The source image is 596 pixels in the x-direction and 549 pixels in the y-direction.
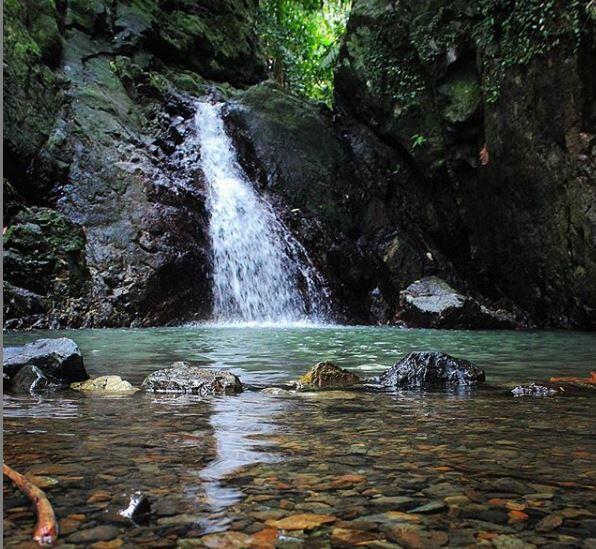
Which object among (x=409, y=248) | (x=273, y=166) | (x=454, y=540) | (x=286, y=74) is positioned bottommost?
(x=454, y=540)

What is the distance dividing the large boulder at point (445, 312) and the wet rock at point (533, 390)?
714 cm

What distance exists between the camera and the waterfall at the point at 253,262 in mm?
11258

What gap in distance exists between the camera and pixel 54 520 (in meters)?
1.44

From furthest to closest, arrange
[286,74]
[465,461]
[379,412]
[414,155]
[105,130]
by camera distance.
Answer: [286,74] < [414,155] < [105,130] < [379,412] < [465,461]

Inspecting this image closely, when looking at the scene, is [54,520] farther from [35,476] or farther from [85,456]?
[85,456]

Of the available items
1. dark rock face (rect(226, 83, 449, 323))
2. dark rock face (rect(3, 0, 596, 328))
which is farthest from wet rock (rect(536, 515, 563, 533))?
dark rock face (rect(226, 83, 449, 323))

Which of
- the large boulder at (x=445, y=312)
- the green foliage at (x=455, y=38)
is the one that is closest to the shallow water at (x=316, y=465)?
the large boulder at (x=445, y=312)

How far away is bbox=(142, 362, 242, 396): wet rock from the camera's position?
3.59 m

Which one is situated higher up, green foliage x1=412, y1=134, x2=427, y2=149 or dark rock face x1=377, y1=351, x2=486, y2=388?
green foliage x1=412, y1=134, x2=427, y2=149

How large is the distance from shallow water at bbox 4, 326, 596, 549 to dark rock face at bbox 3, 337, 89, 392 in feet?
1.01

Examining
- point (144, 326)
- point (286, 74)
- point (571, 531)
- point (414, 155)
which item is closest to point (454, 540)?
point (571, 531)

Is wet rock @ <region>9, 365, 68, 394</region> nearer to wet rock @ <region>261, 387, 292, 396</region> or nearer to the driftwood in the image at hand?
wet rock @ <region>261, 387, 292, 396</region>

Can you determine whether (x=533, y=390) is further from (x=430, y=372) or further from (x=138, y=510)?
(x=138, y=510)

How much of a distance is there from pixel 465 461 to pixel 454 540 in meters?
0.69
